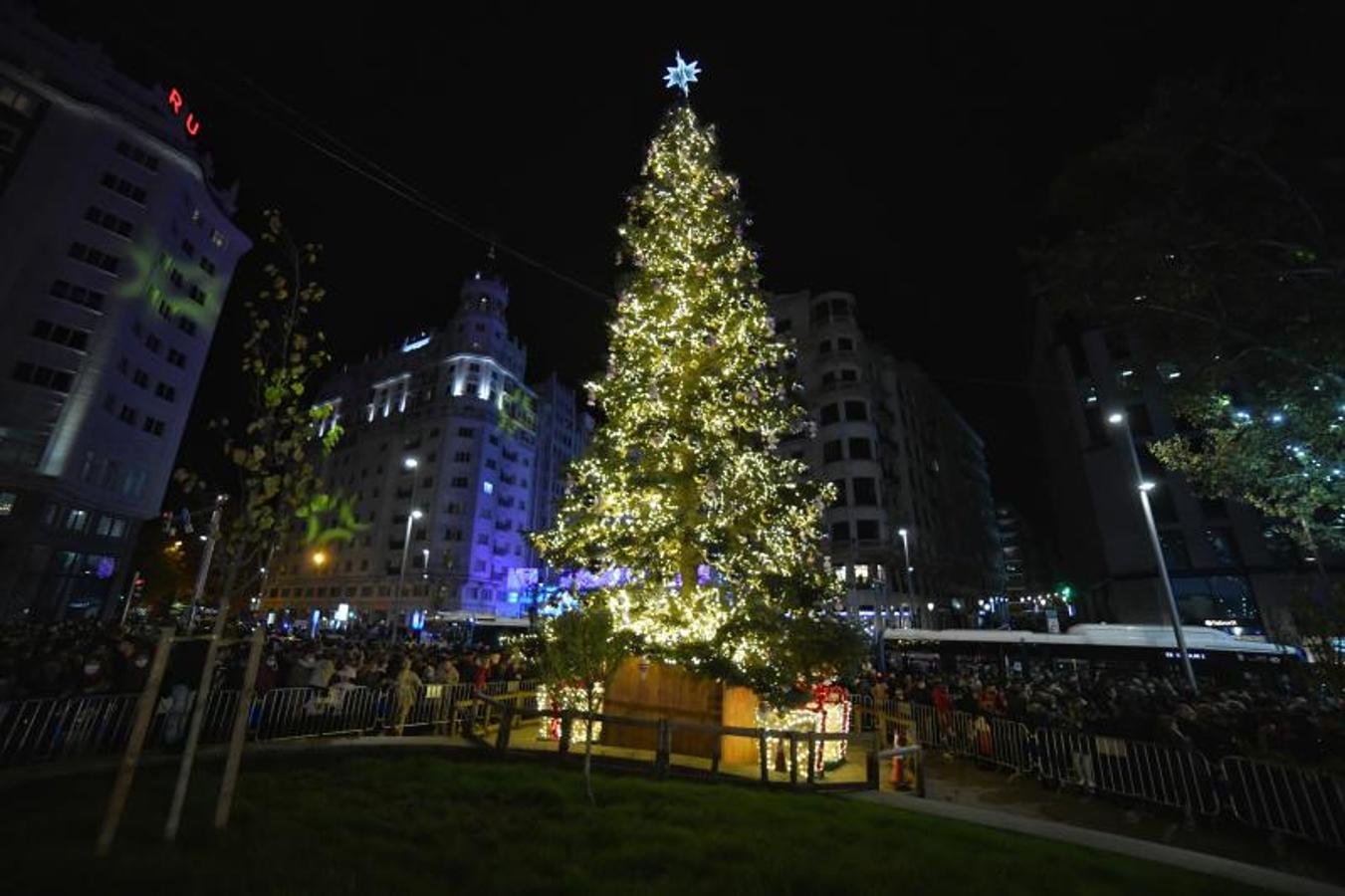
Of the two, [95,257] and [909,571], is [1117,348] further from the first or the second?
[95,257]

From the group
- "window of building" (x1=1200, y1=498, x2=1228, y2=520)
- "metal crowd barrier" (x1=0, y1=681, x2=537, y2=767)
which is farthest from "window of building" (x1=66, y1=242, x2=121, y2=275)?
"window of building" (x1=1200, y1=498, x2=1228, y2=520)

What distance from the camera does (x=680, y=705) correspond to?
13367 millimetres

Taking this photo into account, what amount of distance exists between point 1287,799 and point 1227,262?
39.2ft

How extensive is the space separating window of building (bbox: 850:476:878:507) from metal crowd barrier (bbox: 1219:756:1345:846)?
44.9 metres

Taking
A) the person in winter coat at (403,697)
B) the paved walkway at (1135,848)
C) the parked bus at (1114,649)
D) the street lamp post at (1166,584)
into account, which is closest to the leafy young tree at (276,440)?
the person in winter coat at (403,697)

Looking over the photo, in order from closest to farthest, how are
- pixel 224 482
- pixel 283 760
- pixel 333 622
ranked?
pixel 283 760 < pixel 224 482 < pixel 333 622

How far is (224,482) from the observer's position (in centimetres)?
5253

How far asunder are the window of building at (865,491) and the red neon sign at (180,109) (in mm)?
65592

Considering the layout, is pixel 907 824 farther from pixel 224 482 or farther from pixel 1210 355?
pixel 224 482

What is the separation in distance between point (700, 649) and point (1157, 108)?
16340 mm

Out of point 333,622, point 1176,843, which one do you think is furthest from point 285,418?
point 333,622

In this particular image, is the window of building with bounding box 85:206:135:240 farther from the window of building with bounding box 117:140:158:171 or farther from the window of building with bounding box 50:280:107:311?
the window of building with bounding box 117:140:158:171

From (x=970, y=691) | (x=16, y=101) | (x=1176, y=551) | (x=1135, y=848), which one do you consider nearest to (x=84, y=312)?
(x=16, y=101)

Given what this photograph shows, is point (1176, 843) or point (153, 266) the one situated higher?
point (153, 266)
